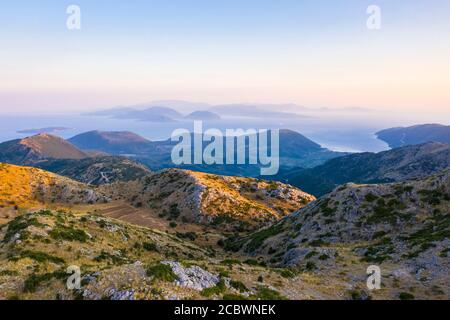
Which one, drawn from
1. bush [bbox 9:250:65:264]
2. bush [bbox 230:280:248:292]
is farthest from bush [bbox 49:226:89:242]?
bush [bbox 230:280:248:292]

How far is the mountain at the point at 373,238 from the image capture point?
3488cm

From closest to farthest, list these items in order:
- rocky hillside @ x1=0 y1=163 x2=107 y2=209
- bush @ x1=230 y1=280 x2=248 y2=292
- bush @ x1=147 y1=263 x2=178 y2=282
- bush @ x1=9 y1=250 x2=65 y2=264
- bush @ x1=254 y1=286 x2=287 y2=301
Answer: bush @ x1=147 y1=263 x2=178 y2=282, bush @ x1=254 y1=286 x2=287 y2=301, bush @ x1=230 y1=280 x2=248 y2=292, bush @ x1=9 y1=250 x2=65 y2=264, rocky hillside @ x1=0 y1=163 x2=107 y2=209

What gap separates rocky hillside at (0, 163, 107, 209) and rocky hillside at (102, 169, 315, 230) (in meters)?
9.32

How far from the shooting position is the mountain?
34875 millimetres

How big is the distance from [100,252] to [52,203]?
65653 mm

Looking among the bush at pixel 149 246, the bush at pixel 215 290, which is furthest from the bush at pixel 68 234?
the bush at pixel 215 290

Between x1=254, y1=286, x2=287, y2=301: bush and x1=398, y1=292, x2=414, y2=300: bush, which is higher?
x1=254, y1=286, x2=287, y2=301: bush

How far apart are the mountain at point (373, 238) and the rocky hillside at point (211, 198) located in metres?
19.8

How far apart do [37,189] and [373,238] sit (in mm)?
93857

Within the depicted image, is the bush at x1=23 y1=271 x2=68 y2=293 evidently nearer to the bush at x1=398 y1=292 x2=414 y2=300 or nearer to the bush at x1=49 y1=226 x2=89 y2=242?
the bush at x1=49 y1=226 x2=89 y2=242

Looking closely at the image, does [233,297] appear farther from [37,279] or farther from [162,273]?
[37,279]
